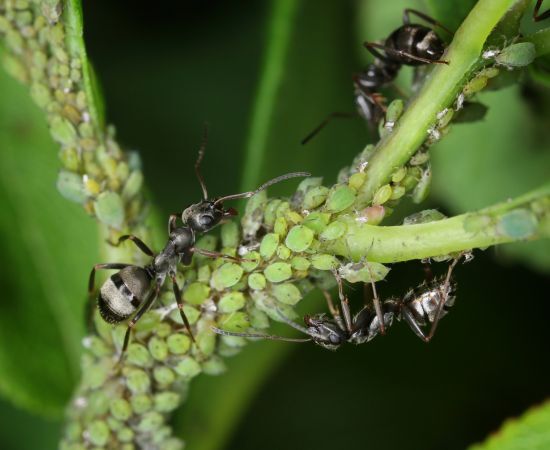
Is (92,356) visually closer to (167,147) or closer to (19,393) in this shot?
(19,393)

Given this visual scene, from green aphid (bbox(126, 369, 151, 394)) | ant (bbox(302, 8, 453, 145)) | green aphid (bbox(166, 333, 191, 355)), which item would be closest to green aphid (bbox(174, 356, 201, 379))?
green aphid (bbox(166, 333, 191, 355))

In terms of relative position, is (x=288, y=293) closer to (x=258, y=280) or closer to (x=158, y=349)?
(x=258, y=280)

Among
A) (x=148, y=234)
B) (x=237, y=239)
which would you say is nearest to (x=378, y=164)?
(x=237, y=239)

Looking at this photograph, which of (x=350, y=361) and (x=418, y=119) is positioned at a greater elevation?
(x=418, y=119)

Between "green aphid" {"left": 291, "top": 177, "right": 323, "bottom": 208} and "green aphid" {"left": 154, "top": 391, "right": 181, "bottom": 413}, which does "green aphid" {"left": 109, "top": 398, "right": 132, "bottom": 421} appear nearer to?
"green aphid" {"left": 154, "top": 391, "right": 181, "bottom": 413}

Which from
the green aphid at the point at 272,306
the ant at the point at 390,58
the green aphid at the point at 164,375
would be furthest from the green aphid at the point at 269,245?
the ant at the point at 390,58

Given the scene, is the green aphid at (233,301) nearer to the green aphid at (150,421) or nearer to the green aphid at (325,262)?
the green aphid at (325,262)

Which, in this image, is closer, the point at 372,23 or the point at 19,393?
the point at 19,393
